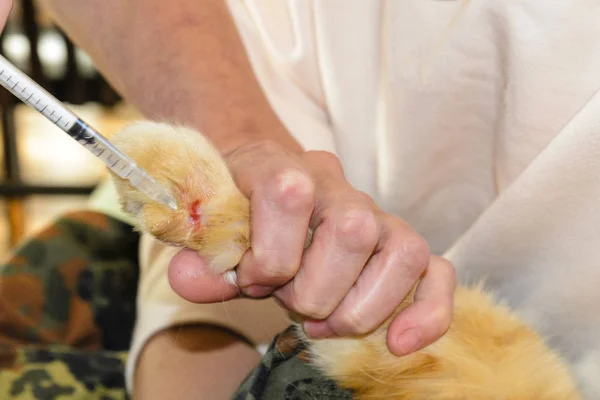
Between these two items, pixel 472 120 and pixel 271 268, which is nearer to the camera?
pixel 271 268

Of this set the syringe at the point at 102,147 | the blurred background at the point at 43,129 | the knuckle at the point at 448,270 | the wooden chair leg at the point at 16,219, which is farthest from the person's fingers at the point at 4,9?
the wooden chair leg at the point at 16,219

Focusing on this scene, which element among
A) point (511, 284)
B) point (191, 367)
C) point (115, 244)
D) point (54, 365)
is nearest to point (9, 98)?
point (115, 244)

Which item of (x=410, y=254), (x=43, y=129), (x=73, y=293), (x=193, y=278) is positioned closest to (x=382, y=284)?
(x=410, y=254)

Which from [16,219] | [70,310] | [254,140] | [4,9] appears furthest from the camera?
[16,219]

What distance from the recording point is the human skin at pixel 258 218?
53cm

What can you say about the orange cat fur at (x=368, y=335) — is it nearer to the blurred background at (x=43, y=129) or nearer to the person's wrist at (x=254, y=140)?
the person's wrist at (x=254, y=140)

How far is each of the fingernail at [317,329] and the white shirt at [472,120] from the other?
26 centimetres

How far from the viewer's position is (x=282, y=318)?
0.77 m

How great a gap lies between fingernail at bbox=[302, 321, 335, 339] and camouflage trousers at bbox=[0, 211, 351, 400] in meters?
0.40

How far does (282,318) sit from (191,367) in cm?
11

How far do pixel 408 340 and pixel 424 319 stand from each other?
0.02m

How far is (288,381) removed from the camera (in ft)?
1.89

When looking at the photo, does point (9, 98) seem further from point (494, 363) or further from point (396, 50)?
point (494, 363)

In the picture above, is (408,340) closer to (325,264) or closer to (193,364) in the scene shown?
(325,264)
